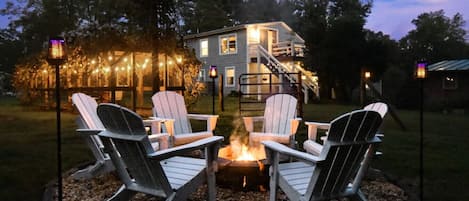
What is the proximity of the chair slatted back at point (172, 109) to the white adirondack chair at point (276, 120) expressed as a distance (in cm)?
83

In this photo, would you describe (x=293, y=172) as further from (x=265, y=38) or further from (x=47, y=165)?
(x=265, y=38)

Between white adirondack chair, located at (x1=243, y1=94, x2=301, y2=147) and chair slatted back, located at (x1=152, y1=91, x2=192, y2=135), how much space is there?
0.83m

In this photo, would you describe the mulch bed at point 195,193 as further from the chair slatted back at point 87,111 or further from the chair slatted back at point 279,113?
the chair slatted back at point 279,113

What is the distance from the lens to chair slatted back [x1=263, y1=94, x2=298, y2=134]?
5.15 meters

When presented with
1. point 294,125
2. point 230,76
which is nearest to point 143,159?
point 294,125

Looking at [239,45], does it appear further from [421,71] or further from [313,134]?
[313,134]

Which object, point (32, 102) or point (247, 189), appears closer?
point (247, 189)

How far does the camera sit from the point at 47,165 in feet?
15.3

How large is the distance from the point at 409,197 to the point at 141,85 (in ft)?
29.0

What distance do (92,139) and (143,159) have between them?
1.42 metres

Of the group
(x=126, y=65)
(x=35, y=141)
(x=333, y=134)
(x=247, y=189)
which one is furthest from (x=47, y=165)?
(x=126, y=65)

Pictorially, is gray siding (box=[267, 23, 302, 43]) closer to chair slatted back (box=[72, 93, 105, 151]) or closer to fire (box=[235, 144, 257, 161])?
fire (box=[235, 144, 257, 161])

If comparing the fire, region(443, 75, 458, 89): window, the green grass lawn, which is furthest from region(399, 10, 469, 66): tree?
the fire

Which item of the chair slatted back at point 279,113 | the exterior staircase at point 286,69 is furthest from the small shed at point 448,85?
the chair slatted back at point 279,113
